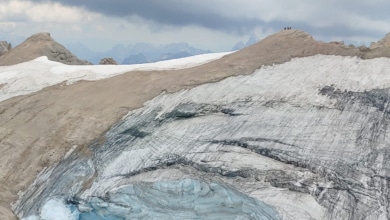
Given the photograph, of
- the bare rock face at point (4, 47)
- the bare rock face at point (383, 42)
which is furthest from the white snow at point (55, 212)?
the bare rock face at point (4, 47)

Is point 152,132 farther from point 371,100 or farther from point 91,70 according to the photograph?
point 91,70

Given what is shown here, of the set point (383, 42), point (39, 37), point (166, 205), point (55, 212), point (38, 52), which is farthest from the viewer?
point (39, 37)

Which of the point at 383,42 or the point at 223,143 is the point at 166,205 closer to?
the point at 223,143

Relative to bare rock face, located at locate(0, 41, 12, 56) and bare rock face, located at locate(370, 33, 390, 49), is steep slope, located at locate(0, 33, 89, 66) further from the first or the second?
bare rock face, located at locate(370, 33, 390, 49)

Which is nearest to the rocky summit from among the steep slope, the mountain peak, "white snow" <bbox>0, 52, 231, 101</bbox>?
"white snow" <bbox>0, 52, 231, 101</bbox>

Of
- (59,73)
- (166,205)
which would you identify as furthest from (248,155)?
(59,73)

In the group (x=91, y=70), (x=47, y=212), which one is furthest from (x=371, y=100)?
(x=91, y=70)
